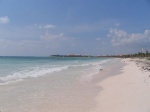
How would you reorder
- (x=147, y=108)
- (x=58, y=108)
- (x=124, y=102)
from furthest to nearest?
(x=124, y=102) → (x=58, y=108) → (x=147, y=108)

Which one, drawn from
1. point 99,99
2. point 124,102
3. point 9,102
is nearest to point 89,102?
point 99,99

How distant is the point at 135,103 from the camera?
25.9ft

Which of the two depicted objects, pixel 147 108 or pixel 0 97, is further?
pixel 0 97

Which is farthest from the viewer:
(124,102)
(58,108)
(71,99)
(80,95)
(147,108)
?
(80,95)

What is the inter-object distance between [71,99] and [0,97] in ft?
9.41

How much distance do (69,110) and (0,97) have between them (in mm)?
3428

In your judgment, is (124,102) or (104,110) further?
(124,102)

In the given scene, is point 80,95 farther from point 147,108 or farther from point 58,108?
point 147,108

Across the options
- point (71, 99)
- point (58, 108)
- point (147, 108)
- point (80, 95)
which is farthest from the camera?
point (80, 95)

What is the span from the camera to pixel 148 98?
8.61m

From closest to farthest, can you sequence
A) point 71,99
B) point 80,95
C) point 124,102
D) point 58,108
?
point 58,108 < point 124,102 < point 71,99 < point 80,95

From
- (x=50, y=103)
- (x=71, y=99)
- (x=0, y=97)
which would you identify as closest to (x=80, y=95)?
(x=71, y=99)

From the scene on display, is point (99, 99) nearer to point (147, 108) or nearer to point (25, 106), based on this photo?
point (147, 108)

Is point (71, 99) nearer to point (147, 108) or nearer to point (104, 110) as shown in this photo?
point (104, 110)
